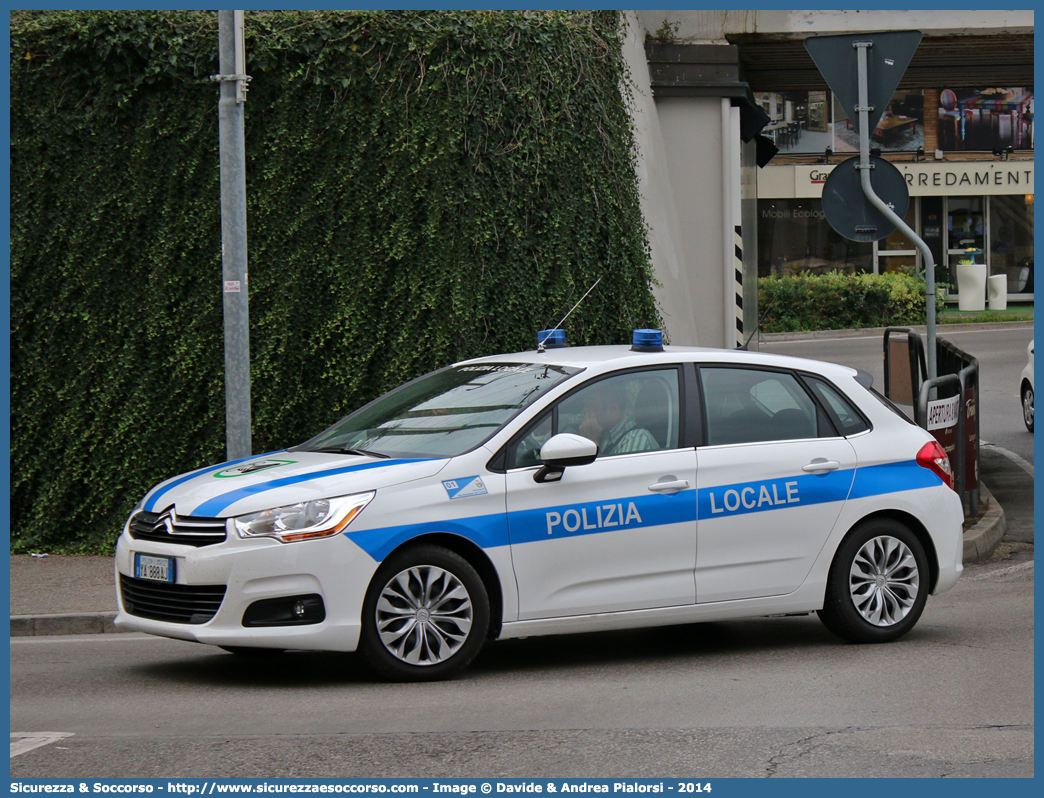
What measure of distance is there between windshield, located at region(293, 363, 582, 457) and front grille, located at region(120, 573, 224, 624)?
117cm

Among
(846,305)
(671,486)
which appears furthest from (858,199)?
(846,305)

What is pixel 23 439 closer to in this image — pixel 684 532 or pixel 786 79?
pixel 684 532

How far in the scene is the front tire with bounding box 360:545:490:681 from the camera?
241 inches

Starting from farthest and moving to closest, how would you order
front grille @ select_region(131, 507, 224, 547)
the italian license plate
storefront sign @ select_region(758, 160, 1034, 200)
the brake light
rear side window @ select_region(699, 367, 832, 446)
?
1. storefront sign @ select_region(758, 160, 1034, 200)
2. the brake light
3. rear side window @ select_region(699, 367, 832, 446)
4. the italian license plate
5. front grille @ select_region(131, 507, 224, 547)

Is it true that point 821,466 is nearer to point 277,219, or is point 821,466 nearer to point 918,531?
point 918,531

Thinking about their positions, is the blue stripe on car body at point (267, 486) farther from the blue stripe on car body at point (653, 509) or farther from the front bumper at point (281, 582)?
the blue stripe on car body at point (653, 509)

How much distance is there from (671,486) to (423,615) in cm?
147

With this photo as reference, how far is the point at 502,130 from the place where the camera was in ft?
35.4

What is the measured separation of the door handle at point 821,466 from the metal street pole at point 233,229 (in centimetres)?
401

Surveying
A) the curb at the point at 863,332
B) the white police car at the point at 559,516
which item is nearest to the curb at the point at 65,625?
the white police car at the point at 559,516

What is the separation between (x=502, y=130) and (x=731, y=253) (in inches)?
134

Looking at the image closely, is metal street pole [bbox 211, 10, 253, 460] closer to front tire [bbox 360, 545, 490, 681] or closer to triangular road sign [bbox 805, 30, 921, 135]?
front tire [bbox 360, 545, 490, 681]

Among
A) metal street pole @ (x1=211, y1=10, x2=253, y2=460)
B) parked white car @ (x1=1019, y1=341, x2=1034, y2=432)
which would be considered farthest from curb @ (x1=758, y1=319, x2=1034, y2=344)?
metal street pole @ (x1=211, y1=10, x2=253, y2=460)

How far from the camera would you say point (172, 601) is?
6199 mm
